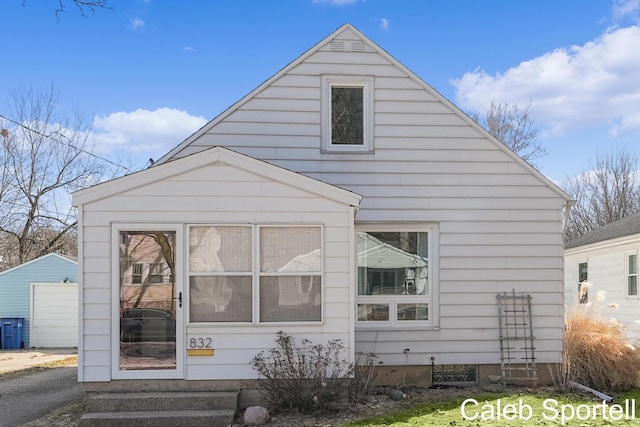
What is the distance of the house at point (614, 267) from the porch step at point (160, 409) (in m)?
8.54

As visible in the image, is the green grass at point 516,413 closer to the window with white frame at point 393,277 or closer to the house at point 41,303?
the window with white frame at point 393,277

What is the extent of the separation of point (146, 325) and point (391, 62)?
544cm

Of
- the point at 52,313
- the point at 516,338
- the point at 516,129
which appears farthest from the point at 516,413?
the point at 516,129

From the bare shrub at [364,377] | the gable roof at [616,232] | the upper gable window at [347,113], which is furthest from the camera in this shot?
the gable roof at [616,232]

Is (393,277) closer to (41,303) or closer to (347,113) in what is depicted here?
(347,113)

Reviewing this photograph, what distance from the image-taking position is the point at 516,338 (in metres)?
8.10

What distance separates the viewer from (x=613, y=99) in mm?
23984

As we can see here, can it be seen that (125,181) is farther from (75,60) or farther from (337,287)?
(75,60)

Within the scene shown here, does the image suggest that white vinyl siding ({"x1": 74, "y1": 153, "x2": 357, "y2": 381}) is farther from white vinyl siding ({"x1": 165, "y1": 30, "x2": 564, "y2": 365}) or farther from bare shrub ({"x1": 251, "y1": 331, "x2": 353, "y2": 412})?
white vinyl siding ({"x1": 165, "y1": 30, "x2": 564, "y2": 365})

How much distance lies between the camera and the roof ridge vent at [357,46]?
8.37 metres

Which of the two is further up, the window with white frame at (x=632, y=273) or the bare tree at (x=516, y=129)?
the bare tree at (x=516, y=129)

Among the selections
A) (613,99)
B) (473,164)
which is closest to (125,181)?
(473,164)

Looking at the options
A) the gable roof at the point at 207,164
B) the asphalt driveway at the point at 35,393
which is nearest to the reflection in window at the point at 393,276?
the gable roof at the point at 207,164

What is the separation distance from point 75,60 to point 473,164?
10770 millimetres
